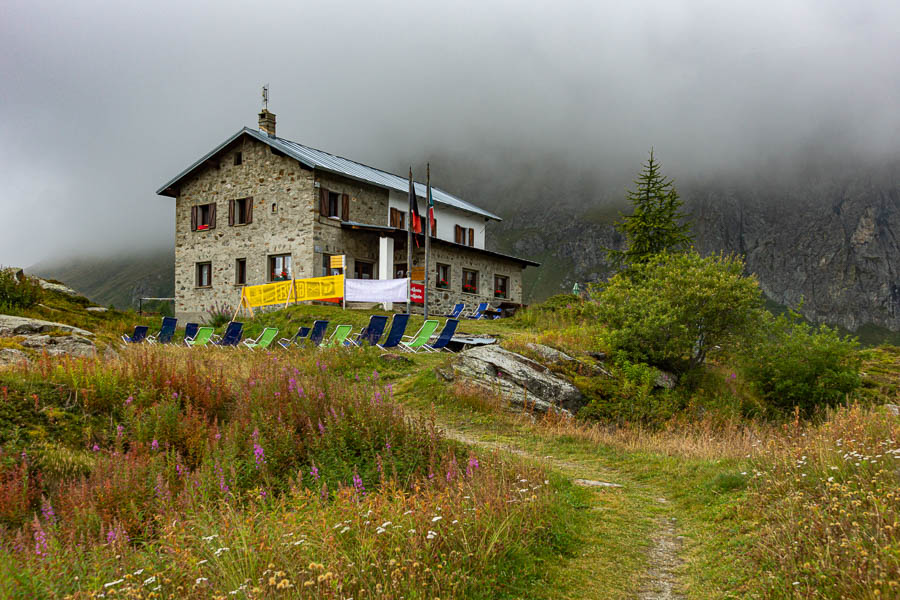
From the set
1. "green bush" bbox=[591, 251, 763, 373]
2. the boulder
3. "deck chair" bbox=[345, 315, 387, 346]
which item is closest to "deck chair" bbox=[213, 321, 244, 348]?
"deck chair" bbox=[345, 315, 387, 346]

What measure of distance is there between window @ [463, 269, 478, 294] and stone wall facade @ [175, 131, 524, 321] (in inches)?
15.0

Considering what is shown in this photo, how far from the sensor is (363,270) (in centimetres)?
3075

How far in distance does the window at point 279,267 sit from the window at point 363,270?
10.9ft

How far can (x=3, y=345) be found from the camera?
891 cm

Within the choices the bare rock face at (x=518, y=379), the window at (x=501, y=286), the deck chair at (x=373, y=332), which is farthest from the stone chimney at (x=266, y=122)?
the bare rock face at (x=518, y=379)

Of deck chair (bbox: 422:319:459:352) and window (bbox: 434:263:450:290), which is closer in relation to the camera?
deck chair (bbox: 422:319:459:352)

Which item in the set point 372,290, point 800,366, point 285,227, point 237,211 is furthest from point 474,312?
point 800,366

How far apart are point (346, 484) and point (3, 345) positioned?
688 cm

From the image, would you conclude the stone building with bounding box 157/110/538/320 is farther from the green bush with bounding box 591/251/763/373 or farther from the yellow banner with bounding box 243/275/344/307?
the green bush with bounding box 591/251/763/373

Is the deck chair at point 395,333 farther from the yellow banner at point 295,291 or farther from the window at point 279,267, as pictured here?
the window at point 279,267

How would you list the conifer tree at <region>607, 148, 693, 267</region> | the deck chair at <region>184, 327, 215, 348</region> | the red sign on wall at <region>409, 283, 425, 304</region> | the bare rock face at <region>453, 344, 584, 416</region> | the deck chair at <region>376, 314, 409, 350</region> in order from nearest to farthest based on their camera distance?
the bare rock face at <region>453, 344, 584, 416</region>, the deck chair at <region>376, 314, 409, 350</region>, the deck chair at <region>184, 327, 215, 348</region>, the red sign on wall at <region>409, 283, 425, 304</region>, the conifer tree at <region>607, 148, 693, 267</region>

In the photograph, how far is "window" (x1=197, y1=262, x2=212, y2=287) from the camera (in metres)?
31.5

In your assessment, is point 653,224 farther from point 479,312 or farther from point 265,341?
point 265,341

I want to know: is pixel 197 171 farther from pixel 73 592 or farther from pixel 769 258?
pixel 769 258
